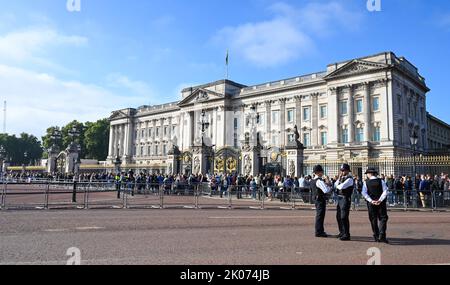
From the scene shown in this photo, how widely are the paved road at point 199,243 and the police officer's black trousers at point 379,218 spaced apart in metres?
0.33

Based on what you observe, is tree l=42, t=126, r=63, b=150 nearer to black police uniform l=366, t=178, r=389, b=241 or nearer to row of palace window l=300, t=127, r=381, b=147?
row of palace window l=300, t=127, r=381, b=147

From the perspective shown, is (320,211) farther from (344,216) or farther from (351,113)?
(351,113)

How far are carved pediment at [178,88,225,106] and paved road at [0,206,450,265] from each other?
67074mm

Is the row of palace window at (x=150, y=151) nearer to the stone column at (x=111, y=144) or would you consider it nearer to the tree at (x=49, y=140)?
the stone column at (x=111, y=144)

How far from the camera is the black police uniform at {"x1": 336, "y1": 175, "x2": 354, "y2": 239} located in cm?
847

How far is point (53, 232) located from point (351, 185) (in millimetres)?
7184

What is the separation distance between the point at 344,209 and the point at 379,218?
2.67 feet

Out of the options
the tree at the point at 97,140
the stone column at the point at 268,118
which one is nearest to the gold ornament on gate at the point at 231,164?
the stone column at the point at 268,118

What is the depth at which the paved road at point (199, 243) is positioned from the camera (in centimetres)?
613

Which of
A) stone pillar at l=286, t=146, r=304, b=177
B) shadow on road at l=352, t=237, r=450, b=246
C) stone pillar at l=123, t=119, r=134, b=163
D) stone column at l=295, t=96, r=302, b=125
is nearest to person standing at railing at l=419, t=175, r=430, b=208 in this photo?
stone pillar at l=286, t=146, r=304, b=177

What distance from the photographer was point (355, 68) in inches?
2297

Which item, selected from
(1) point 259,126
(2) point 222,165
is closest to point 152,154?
(1) point 259,126

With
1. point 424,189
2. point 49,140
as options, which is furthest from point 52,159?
point 49,140
